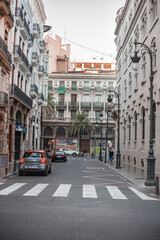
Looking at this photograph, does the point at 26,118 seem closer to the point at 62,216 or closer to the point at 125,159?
the point at 125,159

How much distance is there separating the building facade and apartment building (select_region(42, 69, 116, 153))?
111ft

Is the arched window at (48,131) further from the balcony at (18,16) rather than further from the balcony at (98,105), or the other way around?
the balcony at (18,16)

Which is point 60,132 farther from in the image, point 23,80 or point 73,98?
point 23,80

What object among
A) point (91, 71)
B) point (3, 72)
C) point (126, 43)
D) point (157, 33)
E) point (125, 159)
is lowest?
point (125, 159)

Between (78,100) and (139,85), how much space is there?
4815 cm

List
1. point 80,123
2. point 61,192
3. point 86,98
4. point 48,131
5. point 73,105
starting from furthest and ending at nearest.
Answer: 1. point 86,98
2. point 73,105
3. point 48,131
4. point 80,123
5. point 61,192

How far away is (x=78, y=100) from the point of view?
77938mm

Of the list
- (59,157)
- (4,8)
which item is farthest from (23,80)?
(4,8)

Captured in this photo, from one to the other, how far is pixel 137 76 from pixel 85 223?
85.2 ft

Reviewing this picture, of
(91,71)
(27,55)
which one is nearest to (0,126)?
(27,55)

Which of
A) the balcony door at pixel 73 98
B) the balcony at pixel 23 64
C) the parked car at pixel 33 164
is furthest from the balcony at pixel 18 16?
the balcony door at pixel 73 98

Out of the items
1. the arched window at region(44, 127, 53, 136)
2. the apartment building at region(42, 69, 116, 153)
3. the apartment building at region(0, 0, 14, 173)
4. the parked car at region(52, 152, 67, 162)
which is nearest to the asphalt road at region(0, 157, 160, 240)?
the apartment building at region(0, 0, 14, 173)

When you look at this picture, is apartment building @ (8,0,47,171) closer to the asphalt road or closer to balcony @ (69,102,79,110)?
the asphalt road

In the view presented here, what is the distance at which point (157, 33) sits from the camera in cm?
2323
